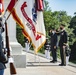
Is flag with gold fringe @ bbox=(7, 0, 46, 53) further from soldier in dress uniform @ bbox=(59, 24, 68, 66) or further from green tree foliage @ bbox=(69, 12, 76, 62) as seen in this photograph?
green tree foliage @ bbox=(69, 12, 76, 62)

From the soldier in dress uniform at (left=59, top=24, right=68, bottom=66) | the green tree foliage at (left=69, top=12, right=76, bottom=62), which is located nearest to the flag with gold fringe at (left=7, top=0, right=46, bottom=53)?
the soldier in dress uniform at (left=59, top=24, right=68, bottom=66)

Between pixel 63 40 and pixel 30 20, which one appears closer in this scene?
pixel 30 20

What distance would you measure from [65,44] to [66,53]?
53cm

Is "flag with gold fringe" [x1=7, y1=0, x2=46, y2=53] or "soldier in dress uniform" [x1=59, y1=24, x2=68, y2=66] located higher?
"flag with gold fringe" [x1=7, y1=0, x2=46, y2=53]

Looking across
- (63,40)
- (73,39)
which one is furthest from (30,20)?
(73,39)

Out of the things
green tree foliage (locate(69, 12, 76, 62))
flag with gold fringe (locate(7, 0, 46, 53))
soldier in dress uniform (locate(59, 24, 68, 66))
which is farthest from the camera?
green tree foliage (locate(69, 12, 76, 62))

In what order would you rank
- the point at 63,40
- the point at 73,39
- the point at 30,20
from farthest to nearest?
the point at 73,39 → the point at 63,40 → the point at 30,20

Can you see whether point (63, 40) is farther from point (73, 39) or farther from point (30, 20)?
point (73, 39)

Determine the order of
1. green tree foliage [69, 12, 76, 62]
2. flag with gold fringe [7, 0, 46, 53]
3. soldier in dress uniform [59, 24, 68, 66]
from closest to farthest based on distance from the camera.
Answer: flag with gold fringe [7, 0, 46, 53], soldier in dress uniform [59, 24, 68, 66], green tree foliage [69, 12, 76, 62]

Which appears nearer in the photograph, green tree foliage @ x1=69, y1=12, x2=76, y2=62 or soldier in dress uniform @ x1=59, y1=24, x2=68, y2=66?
soldier in dress uniform @ x1=59, y1=24, x2=68, y2=66

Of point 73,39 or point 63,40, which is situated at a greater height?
point 73,39

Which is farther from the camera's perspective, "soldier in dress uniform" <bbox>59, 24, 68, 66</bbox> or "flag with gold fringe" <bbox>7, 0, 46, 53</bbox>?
"soldier in dress uniform" <bbox>59, 24, 68, 66</bbox>

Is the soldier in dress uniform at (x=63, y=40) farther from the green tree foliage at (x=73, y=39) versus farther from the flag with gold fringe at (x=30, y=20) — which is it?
the green tree foliage at (x=73, y=39)

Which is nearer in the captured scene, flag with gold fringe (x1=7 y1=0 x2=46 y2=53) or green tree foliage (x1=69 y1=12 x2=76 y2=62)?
flag with gold fringe (x1=7 y1=0 x2=46 y2=53)
